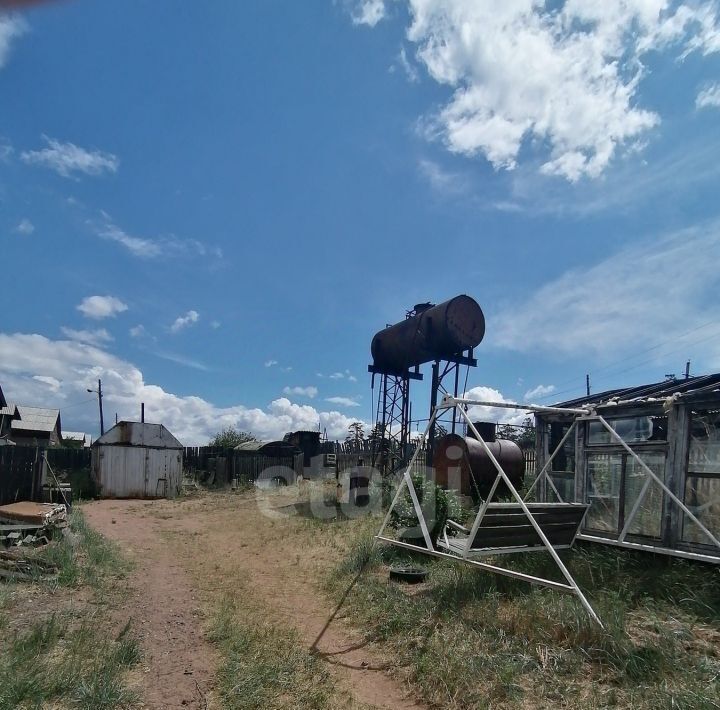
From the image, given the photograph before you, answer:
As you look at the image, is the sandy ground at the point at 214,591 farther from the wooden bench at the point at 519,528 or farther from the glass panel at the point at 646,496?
the glass panel at the point at 646,496

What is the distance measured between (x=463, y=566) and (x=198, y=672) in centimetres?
410

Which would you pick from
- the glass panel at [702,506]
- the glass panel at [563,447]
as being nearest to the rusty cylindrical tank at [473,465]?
the glass panel at [563,447]

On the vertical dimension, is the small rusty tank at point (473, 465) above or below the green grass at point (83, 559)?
above

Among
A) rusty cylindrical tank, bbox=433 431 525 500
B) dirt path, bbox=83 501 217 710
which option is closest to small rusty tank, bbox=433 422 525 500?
rusty cylindrical tank, bbox=433 431 525 500

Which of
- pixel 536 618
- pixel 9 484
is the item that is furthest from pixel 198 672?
pixel 9 484

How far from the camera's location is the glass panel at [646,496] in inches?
276

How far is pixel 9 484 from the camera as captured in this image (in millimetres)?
10578

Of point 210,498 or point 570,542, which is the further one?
point 210,498

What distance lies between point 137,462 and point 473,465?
13925 mm

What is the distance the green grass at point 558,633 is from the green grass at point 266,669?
2.98 feet

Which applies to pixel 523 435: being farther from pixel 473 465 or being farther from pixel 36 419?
pixel 36 419

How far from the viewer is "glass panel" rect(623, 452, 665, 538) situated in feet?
23.0

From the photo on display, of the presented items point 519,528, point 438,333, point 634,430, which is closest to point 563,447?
point 634,430

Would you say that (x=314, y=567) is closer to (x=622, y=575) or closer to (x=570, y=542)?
(x=570, y=542)
